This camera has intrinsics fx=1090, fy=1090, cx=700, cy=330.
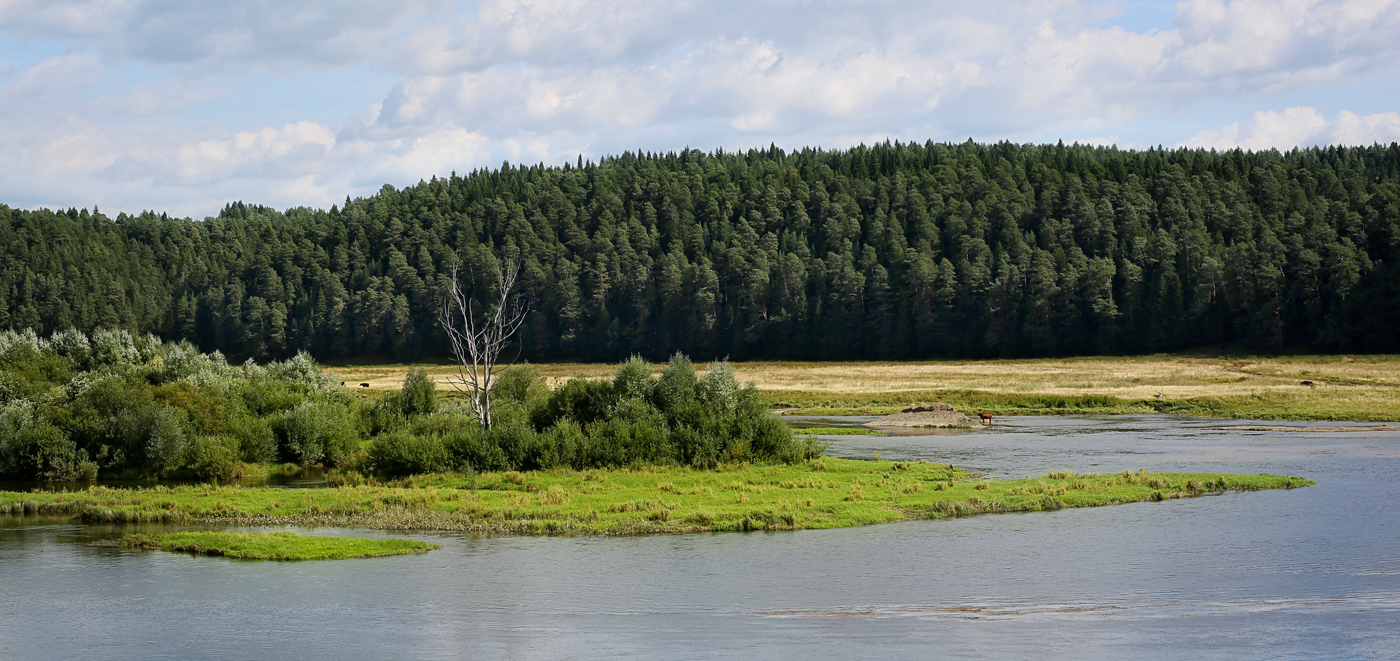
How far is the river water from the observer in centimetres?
2028

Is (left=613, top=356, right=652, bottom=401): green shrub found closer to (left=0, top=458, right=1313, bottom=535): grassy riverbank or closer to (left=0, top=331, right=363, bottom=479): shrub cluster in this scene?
(left=0, top=458, right=1313, bottom=535): grassy riverbank

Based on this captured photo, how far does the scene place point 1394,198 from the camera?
146500mm

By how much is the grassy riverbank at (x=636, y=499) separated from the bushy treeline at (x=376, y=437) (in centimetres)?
167

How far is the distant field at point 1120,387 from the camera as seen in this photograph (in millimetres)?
74500

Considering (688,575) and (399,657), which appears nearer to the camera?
(399,657)

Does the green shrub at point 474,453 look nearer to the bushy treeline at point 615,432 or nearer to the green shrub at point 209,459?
the bushy treeline at point 615,432

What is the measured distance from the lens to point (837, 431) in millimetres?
63312

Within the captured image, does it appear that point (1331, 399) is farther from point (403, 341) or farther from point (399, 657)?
point (403, 341)

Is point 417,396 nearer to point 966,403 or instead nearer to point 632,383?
point 632,383

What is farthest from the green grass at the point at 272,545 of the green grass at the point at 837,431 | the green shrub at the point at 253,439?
the green grass at the point at 837,431

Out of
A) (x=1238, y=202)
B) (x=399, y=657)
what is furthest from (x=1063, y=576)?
(x=1238, y=202)

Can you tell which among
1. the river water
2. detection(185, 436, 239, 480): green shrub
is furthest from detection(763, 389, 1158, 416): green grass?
detection(185, 436, 239, 480): green shrub

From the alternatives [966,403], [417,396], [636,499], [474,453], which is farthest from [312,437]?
[966,403]

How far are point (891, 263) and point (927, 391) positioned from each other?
8969 cm
